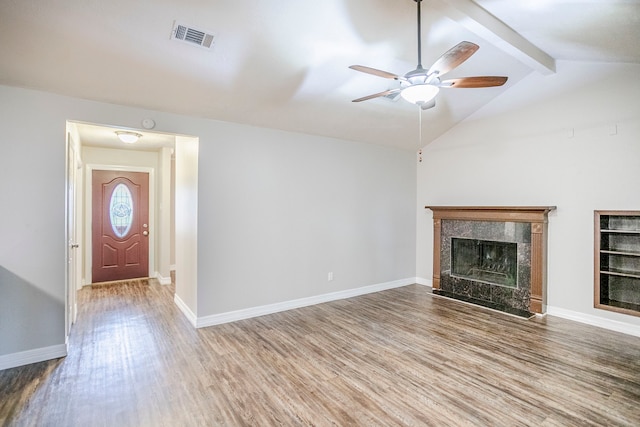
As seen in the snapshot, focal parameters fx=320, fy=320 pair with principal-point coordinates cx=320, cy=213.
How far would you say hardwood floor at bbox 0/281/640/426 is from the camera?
7.32 feet

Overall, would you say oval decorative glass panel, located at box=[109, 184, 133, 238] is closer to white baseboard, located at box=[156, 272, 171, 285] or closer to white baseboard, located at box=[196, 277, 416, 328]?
white baseboard, located at box=[156, 272, 171, 285]

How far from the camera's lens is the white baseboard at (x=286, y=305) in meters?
3.94

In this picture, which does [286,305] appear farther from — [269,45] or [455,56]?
[455,56]

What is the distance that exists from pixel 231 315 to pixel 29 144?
271 cm

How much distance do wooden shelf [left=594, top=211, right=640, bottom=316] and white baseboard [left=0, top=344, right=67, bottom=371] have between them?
19.4 feet

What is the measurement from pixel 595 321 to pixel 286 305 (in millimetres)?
3887

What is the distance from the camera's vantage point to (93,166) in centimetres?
584

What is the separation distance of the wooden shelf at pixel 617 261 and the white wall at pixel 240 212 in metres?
2.70

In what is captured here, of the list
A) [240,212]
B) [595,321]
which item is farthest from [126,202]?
[595,321]

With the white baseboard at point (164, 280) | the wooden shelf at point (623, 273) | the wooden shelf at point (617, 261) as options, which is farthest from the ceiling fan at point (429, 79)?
the white baseboard at point (164, 280)

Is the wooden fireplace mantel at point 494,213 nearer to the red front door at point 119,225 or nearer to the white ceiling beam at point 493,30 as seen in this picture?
the white ceiling beam at point 493,30

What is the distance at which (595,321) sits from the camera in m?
3.92

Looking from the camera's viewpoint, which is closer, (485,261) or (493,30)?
(493,30)

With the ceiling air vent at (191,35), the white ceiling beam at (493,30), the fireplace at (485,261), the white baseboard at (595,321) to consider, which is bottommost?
the white baseboard at (595,321)
